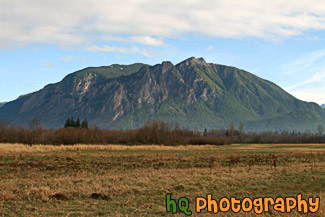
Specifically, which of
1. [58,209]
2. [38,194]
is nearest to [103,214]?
[58,209]

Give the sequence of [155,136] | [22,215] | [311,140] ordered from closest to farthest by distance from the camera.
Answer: [22,215] → [155,136] → [311,140]

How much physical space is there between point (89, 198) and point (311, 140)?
20639cm

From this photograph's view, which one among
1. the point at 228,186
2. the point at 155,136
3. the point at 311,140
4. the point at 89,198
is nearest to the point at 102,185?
the point at 89,198

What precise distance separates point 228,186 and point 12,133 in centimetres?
10395

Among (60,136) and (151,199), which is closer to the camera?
(151,199)

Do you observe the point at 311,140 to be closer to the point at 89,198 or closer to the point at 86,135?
the point at 86,135

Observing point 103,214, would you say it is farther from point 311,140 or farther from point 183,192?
point 311,140

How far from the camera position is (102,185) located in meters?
21.3

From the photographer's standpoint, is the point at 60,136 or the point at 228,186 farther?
the point at 60,136

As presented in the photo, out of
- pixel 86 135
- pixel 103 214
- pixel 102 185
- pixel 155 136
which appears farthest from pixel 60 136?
pixel 103 214

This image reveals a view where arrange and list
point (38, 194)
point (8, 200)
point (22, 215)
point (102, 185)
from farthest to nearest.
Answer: point (102, 185) → point (38, 194) → point (8, 200) → point (22, 215)

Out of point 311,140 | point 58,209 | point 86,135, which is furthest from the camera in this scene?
point 311,140

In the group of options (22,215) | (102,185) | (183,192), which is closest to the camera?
(22,215)

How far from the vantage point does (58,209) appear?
15.1 meters
